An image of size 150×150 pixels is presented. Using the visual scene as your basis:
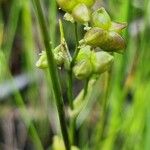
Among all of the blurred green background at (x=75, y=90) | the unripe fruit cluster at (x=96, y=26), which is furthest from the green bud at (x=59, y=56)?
the blurred green background at (x=75, y=90)

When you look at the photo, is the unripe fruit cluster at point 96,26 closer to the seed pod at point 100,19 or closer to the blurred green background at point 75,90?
the seed pod at point 100,19

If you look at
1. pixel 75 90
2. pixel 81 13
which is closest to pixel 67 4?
pixel 81 13

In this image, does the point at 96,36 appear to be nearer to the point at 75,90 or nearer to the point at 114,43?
the point at 114,43

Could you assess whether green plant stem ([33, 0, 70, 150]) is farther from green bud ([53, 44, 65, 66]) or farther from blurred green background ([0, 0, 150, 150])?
blurred green background ([0, 0, 150, 150])

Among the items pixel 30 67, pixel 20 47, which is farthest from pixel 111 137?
pixel 20 47

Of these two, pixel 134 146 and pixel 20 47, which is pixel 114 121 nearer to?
pixel 134 146

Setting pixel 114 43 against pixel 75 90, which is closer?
pixel 114 43

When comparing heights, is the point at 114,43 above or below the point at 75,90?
above

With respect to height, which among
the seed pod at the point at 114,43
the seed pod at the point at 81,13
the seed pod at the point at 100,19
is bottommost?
the seed pod at the point at 114,43

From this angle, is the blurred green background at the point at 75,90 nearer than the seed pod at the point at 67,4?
No
